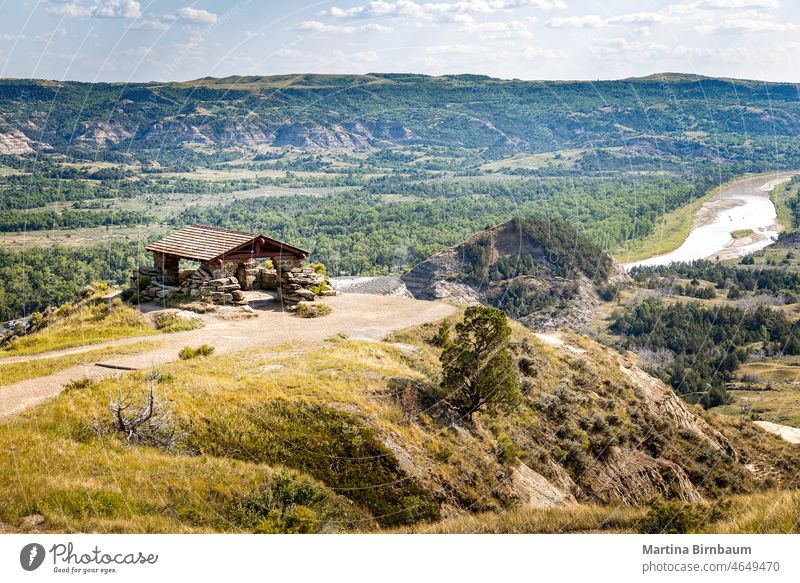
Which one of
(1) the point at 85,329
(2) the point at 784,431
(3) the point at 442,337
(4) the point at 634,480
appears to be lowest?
(2) the point at 784,431

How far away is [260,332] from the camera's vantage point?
36.2 metres

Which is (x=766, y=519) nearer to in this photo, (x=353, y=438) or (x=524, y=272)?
(x=353, y=438)

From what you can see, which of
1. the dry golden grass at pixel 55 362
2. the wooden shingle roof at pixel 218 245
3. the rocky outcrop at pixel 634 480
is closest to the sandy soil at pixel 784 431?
the rocky outcrop at pixel 634 480

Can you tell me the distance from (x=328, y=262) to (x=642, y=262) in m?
77.0

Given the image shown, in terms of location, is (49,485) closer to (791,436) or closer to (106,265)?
(791,436)

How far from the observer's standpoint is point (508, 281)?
128m

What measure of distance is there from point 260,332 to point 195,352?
18.7ft

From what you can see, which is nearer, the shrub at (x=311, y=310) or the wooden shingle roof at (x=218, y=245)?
the shrub at (x=311, y=310)

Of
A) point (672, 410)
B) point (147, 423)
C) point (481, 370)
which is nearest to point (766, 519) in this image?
point (481, 370)

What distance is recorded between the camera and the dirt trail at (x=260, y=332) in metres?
26.5

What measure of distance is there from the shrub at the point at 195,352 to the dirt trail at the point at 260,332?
0.63 m

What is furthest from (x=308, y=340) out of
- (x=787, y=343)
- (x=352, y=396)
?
(x=787, y=343)

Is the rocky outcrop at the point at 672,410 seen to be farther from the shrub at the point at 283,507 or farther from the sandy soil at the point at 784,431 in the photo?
the shrub at the point at 283,507

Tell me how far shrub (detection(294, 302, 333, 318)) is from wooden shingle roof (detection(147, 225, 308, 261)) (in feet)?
13.9
